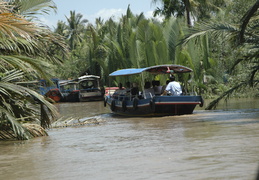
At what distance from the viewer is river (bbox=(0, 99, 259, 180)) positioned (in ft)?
24.7

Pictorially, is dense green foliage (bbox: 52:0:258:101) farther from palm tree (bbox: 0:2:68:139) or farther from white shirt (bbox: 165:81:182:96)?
palm tree (bbox: 0:2:68:139)

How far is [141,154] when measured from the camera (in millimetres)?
9602

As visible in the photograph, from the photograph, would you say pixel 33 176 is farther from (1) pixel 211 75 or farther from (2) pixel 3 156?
(1) pixel 211 75

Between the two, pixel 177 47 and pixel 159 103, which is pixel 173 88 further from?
pixel 177 47

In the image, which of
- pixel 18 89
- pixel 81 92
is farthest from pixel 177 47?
pixel 18 89

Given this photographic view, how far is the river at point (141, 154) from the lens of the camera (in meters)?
7.53

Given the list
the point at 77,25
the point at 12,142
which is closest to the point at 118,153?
the point at 12,142

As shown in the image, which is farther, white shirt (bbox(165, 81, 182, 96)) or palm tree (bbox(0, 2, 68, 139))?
white shirt (bbox(165, 81, 182, 96))

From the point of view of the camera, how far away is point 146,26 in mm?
34344

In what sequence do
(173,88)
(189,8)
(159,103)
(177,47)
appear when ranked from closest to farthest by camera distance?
(159,103), (173,88), (177,47), (189,8)

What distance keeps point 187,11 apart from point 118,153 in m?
27.4

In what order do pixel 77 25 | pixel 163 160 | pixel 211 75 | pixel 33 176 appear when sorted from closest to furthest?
pixel 33 176, pixel 163 160, pixel 211 75, pixel 77 25

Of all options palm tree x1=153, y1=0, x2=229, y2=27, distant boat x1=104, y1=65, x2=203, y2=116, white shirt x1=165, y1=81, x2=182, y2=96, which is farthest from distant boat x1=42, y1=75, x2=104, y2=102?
white shirt x1=165, y1=81, x2=182, y2=96

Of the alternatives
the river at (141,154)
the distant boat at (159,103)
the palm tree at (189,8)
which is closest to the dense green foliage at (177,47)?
the palm tree at (189,8)
